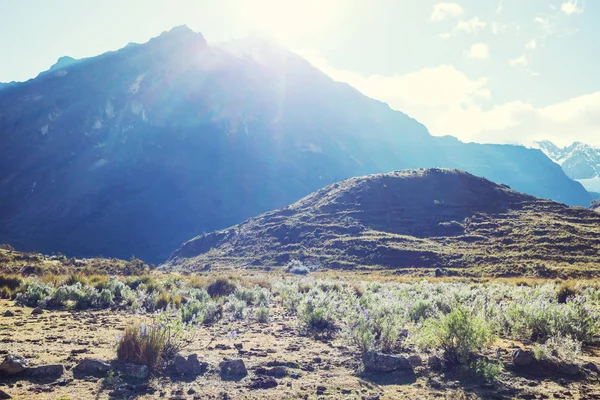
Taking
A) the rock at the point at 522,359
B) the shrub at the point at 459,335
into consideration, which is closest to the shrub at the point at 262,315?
the shrub at the point at 459,335

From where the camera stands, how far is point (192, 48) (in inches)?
7805

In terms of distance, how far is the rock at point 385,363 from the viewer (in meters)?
7.14

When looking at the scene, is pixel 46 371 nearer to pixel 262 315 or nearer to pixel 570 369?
pixel 262 315

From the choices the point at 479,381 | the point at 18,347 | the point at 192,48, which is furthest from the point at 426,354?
the point at 192,48

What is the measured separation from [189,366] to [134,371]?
2.85 feet

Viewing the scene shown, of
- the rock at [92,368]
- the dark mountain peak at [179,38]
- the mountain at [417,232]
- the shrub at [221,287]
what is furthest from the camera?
the dark mountain peak at [179,38]

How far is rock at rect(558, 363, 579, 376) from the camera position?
21.5 ft

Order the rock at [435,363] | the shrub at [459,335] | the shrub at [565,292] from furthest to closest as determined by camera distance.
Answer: the shrub at [565,292], the rock at [435,363], the shrub at [459,335]

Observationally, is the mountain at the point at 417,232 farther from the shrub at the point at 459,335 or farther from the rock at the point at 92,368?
the rock at the point at 92,368

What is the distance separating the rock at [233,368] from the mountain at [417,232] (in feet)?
164

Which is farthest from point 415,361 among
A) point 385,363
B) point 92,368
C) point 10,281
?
point 10,281

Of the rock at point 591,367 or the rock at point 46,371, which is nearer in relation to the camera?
the rock at point 46,371

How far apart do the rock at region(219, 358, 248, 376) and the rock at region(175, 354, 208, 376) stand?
0.34 meters

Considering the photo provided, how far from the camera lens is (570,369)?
6582 mm
